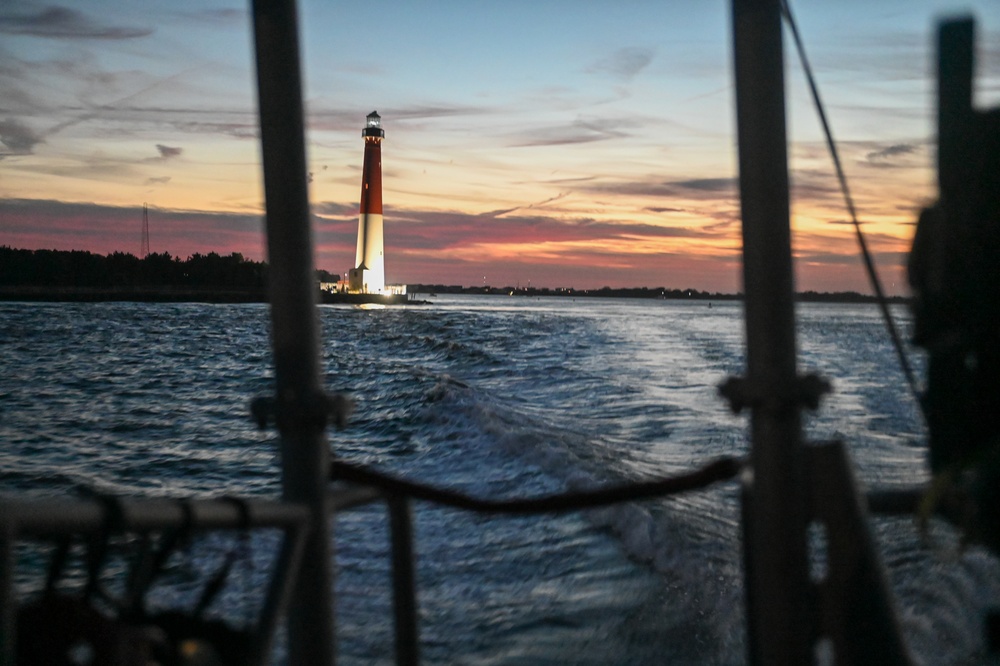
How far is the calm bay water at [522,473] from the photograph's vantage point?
4.96 meters

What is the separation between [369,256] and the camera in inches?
2613

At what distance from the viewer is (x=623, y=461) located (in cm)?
1011

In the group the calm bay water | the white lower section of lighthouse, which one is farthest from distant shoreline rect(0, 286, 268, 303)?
the calm bay water

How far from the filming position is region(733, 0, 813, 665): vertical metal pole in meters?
1.41

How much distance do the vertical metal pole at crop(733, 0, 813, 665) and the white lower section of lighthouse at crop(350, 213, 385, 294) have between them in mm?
61729

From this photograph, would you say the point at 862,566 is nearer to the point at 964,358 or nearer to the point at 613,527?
the point at 964,358

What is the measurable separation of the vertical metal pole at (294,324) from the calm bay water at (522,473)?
19 cm

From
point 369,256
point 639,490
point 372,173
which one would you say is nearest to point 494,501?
point 639,490

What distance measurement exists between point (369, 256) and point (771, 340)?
217ft

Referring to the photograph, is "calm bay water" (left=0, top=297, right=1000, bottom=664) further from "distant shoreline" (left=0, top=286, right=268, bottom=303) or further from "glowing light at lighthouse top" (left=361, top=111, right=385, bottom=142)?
"distant shoreline" (left=0, top=286, right=268, bottom=303)

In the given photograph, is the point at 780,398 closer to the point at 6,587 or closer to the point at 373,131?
the point at 6,587

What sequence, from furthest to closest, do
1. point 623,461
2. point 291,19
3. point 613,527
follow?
point 623,461 → point 613,527 → point 291,19

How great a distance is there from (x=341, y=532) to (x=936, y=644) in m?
4.55

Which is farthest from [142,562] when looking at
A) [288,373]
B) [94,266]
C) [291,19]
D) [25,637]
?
[94,266]
